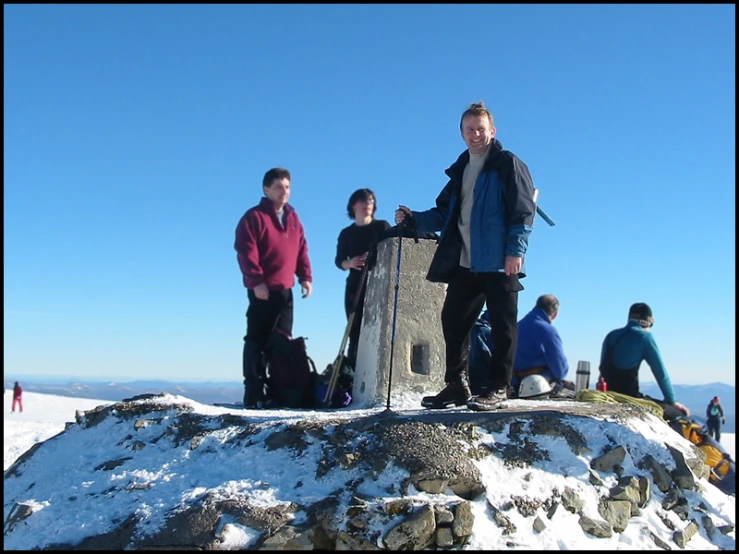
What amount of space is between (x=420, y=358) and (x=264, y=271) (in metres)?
1.95

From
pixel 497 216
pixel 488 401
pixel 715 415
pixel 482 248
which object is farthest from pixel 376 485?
pixel 715 415

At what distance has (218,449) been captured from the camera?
478 cm

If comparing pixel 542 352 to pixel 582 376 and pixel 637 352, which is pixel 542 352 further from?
pixel 637 352

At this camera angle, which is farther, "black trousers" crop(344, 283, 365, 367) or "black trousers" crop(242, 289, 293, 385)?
"black trousers" crop(344, 283, 365, 367)

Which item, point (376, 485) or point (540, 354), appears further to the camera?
point (540, 354)

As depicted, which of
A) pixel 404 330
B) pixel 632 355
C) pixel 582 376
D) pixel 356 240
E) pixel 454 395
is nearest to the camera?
pixel 454 395

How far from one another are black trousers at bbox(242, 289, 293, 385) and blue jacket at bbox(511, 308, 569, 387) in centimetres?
249

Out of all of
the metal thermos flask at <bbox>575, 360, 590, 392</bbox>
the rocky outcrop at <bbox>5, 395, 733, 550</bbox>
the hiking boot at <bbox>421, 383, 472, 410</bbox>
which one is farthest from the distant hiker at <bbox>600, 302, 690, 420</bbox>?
the hiking boot at <bbox>421, 383, 472, 410</bbox>

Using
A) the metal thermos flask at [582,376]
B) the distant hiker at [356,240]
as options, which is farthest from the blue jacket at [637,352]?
the distant hiker at [356,240]

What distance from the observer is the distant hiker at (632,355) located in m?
7.60

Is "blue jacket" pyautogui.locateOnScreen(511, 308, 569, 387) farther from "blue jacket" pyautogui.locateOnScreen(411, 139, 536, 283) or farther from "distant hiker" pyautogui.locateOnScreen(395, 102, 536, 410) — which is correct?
"blue jacket" pyautogui.locateOnScreen(411, 139, 536, 283)

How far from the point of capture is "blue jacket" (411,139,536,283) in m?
4.95

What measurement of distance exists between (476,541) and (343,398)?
3.18 meters

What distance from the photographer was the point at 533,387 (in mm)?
7012
